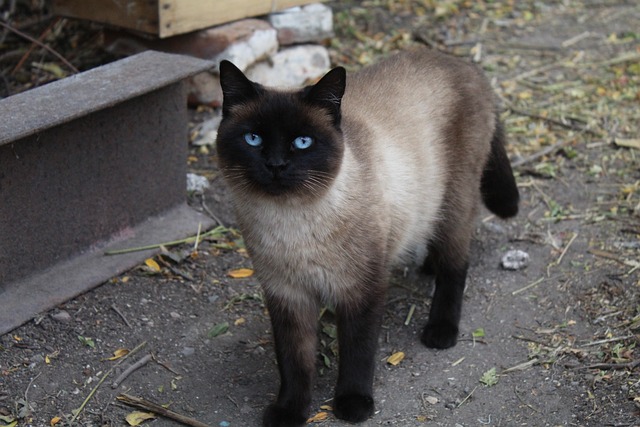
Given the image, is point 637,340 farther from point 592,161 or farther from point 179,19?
point 179,19

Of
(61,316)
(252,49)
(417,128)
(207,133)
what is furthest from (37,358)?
(252,49)

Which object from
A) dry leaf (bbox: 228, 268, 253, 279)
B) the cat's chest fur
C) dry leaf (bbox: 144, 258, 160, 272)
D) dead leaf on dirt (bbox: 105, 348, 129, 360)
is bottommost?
dry leaf (bbox: 228, 268, 253, 279)

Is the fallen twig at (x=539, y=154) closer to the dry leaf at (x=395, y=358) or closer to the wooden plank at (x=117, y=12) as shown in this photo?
the dry leaf at (x=395, y=358)

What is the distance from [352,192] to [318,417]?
929 millimetres

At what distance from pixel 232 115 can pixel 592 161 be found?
9.79 ft

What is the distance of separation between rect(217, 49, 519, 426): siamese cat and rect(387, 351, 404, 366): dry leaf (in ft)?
0.46

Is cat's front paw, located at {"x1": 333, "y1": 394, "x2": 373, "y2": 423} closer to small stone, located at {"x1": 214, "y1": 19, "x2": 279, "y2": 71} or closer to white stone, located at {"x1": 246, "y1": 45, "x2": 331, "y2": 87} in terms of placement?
small stone, located at {"x1": 214, "y1": 19, "x2": 279, "y2": 71}

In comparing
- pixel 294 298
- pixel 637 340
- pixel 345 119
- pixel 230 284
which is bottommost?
pixel 230 284

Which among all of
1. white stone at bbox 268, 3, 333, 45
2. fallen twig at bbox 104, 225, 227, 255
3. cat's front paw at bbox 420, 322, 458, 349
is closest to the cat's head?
cat's front paw at bbox 420, 322, 458, 349

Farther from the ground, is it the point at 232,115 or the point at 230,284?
the point at 232,115

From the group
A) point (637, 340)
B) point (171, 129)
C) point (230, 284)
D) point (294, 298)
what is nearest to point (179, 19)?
point (171, 129)

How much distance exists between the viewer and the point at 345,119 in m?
3.71

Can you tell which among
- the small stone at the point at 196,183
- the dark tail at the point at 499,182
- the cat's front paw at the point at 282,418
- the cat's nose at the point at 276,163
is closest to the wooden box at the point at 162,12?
the small stone at the point at 196,183

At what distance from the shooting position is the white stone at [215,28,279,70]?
575 cm
